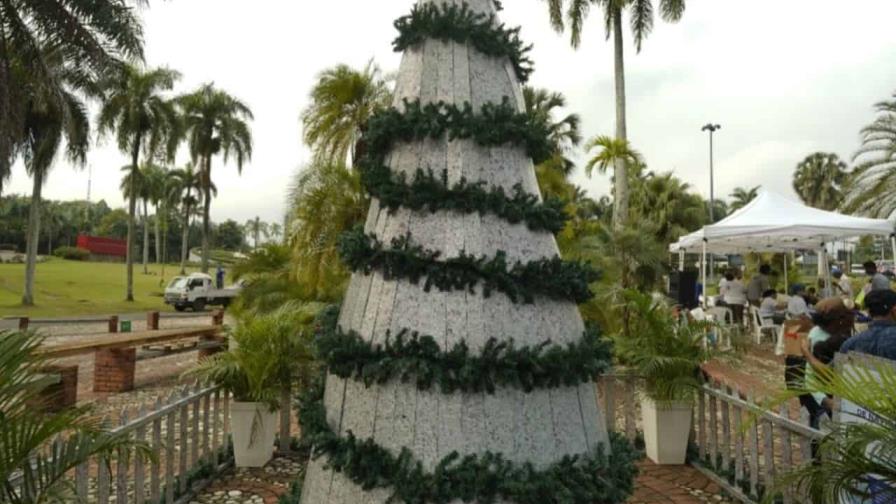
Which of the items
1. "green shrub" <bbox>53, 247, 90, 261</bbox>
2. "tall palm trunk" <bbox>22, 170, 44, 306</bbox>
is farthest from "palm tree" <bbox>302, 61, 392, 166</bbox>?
"green shrub" <bbox>53, 247, 90, 261</bbox>


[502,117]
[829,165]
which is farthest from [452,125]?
[829,165]

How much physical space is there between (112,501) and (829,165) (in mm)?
56141

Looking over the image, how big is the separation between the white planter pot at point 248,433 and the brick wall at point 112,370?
5.19 m

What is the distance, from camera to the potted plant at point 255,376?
18.7ft

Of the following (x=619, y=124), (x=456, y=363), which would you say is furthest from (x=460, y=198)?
(x=619, y=124)

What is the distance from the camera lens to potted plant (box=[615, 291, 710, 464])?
18.8 ft

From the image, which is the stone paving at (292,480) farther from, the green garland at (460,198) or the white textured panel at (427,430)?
the green garland at (460,198)

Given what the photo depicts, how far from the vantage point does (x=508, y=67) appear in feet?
9.86

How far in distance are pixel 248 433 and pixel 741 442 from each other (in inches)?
171

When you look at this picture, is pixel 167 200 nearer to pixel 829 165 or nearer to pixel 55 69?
pixel 55 69

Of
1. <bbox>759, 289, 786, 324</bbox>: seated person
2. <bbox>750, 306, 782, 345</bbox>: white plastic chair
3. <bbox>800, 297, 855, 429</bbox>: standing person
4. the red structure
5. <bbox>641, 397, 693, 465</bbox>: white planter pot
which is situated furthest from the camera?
the red structure

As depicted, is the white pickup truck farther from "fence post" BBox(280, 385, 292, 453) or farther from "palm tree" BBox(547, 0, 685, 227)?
"fence post" BBox(280, 385, 292, 453)

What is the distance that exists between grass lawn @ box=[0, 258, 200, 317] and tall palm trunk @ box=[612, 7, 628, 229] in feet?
71.9

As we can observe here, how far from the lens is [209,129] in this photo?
34.1 metres
